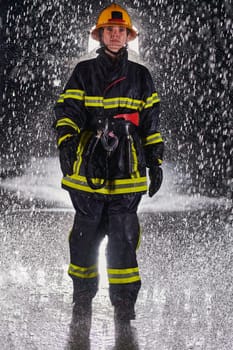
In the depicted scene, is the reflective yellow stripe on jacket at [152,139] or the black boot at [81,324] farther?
the reflective yellow stripe on jacket at [152,139]

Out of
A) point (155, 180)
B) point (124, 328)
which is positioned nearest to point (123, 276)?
point (124, 328)

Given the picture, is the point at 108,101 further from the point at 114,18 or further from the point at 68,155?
the point at 114,18

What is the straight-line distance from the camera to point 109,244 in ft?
11.3

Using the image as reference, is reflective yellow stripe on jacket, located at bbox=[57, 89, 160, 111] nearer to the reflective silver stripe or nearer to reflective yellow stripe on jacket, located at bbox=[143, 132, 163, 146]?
reflective yellow stripe on jacket, located at bbox=[143, 132, 163, 146]

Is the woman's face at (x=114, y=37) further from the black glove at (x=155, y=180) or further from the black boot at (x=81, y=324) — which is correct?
the black boot at (x=81, y=324)

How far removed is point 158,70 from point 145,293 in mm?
12847

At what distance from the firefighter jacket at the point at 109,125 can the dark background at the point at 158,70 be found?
8.90 meters

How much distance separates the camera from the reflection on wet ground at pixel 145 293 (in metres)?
2.73

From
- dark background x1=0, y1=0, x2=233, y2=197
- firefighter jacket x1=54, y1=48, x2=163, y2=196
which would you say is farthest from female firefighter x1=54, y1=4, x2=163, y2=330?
dark background x1=0, y1=0, x2=233, y2=197

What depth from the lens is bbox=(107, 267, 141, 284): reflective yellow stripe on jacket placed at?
3.34 m

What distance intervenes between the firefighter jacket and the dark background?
8.90 metres

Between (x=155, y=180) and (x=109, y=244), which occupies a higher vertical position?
(x=155, y=180)

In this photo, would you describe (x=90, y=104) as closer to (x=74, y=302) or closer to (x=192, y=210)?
(x=74, y=302)

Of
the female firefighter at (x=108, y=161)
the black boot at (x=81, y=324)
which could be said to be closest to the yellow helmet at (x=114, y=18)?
the female firefighter at (x=108, y=161)
